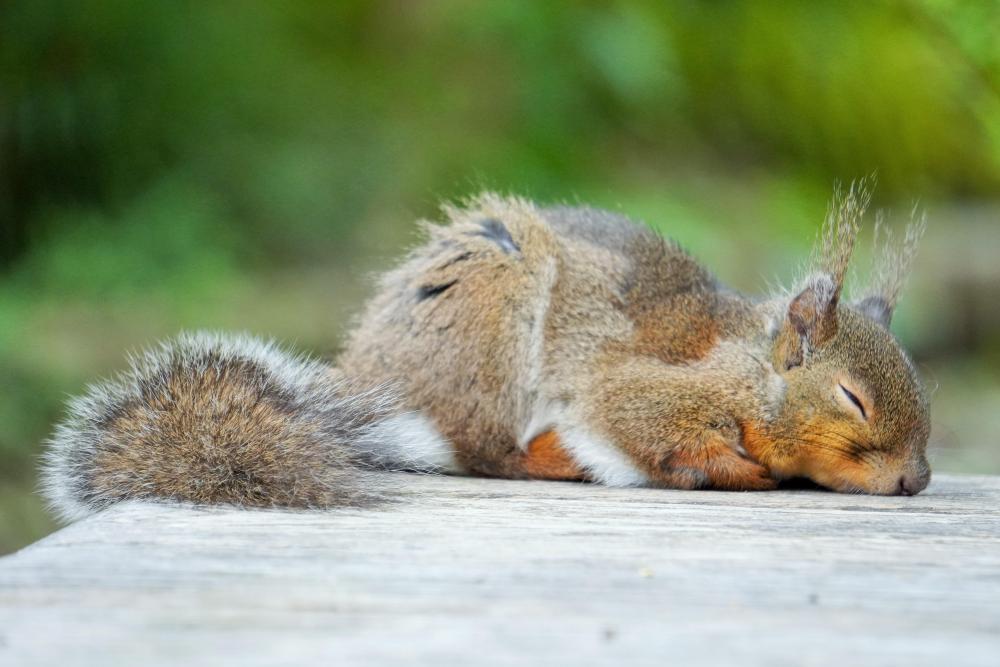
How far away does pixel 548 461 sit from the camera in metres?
2.73

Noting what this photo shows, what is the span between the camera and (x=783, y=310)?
Answer: 266 cm

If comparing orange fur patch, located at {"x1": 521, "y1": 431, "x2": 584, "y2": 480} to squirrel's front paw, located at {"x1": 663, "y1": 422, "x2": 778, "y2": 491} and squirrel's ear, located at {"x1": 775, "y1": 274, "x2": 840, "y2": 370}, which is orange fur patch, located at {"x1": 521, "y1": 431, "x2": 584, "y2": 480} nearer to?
squirrel's front paw, located at {"x1": 663, "y1": 422, "x2": 778, "y2": 491}

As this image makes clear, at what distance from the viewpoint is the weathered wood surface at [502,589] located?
4.12 feet

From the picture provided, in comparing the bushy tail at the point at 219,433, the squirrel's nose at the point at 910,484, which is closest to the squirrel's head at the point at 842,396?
the squirrel's nose at the point at 910,484

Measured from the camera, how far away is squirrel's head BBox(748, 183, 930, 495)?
2.40 m

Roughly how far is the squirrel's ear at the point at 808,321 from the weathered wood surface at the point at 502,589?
1.85ft

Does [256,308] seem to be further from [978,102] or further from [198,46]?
[978,102]

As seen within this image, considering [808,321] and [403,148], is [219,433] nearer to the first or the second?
[808,321]

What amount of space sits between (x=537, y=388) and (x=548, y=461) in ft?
0.60

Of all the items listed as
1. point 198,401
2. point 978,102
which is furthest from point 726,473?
point 978,102

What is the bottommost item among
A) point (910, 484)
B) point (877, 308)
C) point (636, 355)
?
point (910, 484)

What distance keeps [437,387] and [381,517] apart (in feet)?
2.63

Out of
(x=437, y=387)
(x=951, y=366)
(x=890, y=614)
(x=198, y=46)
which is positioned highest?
(x=198, y=46)

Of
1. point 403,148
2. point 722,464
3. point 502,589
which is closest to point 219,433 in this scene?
point 502,589
